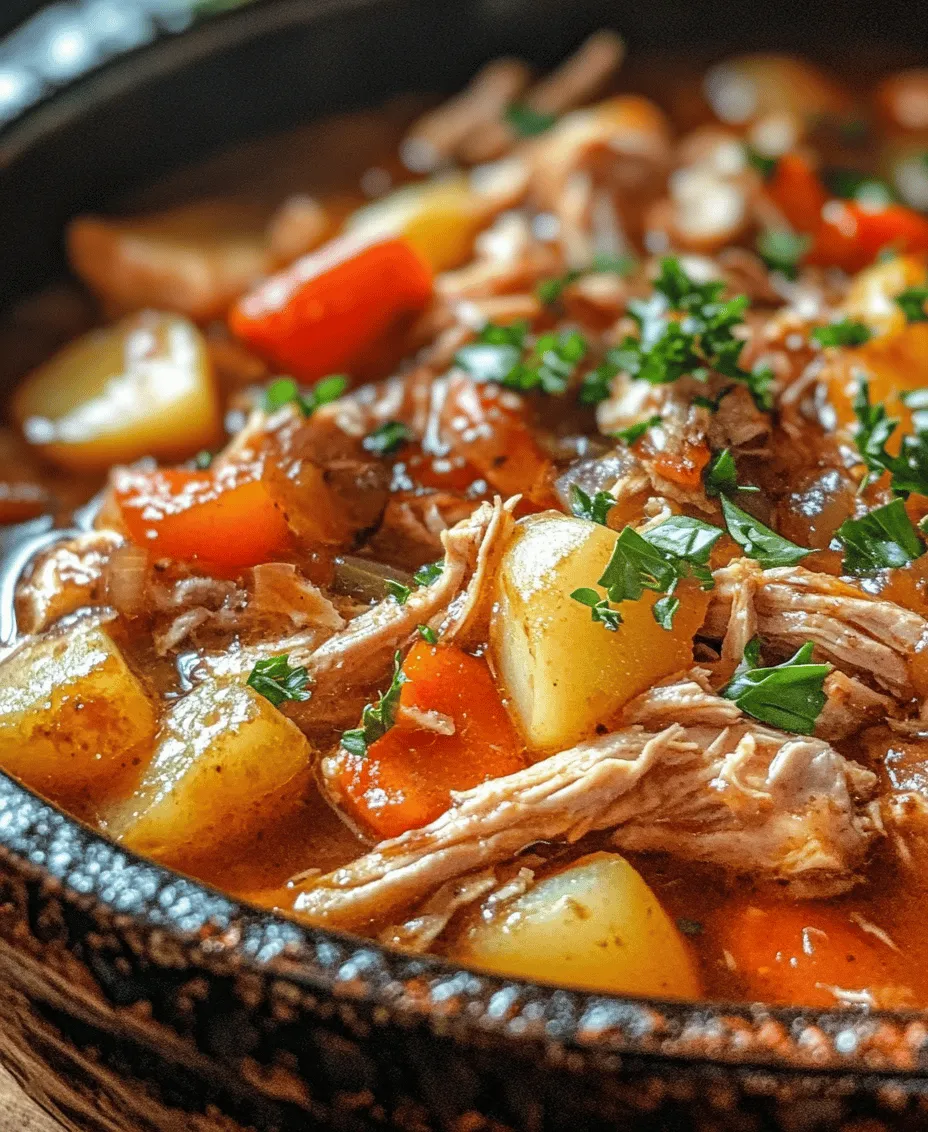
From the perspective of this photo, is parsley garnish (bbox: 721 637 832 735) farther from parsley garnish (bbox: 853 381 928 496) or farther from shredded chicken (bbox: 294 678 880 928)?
parsley garnish (bbox: 853 381 928 496)

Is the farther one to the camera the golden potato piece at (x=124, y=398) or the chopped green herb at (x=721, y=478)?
the golden potato piece at (x=124, y=398)

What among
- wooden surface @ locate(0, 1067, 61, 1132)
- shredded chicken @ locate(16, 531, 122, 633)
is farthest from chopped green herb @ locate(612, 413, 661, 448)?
wooden surface @ locate(0, 1067, 61, 1132)

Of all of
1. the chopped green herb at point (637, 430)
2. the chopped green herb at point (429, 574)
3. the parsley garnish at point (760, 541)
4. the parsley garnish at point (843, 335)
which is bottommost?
the parsley garnish at point (843, 335)

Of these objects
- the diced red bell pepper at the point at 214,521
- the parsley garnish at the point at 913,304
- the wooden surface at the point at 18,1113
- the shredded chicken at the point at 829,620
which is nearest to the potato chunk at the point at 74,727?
the diced red bell pepper at the point at 214,521

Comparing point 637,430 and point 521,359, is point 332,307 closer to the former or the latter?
point 521,359

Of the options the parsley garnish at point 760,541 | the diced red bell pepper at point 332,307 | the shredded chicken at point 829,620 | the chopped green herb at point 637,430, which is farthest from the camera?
the diced red bell pepper at point 332,307

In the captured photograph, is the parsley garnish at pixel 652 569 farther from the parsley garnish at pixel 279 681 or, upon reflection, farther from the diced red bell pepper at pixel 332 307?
the diced red bell pepper at pixel 332 307

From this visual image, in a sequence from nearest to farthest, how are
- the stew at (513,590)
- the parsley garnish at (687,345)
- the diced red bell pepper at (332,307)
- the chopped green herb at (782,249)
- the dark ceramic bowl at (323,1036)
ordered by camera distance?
1. the dark ceramic bowl at (323,1036)
2. the stew at (513,590)
3. the parsley garnish at (687,345)
4. the diced red bell pepper at (332,307)
5. the chopped green herb at (782,249)
